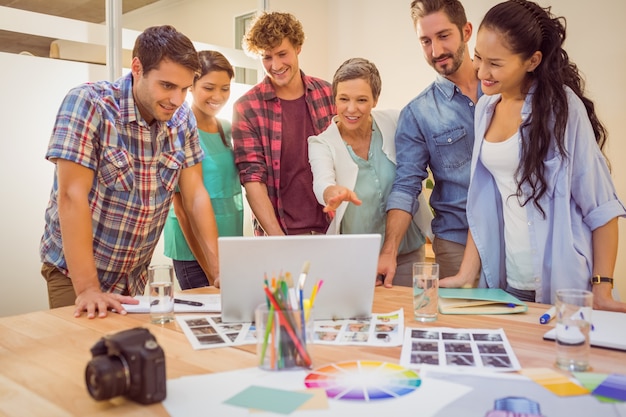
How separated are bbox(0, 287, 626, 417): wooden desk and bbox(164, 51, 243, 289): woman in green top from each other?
953 millimetres

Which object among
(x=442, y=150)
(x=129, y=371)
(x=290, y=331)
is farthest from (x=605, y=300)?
(x=129, y=371)

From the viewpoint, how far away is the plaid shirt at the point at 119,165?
5.90ft

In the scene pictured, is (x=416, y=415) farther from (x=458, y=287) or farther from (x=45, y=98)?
(x=45, y=98)

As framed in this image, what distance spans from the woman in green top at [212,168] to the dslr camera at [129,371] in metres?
1.46

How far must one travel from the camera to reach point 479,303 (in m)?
1.54

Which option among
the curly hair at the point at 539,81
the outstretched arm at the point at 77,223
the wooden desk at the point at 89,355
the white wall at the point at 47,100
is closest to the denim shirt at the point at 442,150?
the curly hair at the point at 539,81

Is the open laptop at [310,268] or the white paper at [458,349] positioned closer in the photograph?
the white paper at [458,349]

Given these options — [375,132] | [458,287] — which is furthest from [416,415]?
[375,132]

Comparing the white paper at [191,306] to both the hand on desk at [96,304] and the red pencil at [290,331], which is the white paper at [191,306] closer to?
the hand on desk at [96,304]

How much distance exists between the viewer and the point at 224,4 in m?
4.26

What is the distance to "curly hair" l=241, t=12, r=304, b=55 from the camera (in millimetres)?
2412

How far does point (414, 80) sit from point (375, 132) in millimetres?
2241

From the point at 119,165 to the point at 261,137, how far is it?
0.72m

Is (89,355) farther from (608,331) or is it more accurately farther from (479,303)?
(608,331)
